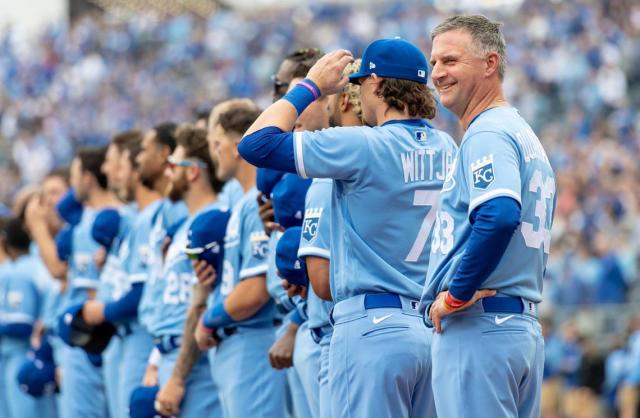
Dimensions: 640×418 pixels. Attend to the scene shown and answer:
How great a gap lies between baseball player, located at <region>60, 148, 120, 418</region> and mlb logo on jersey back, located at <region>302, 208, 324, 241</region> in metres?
3.87

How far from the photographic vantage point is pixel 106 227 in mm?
8555

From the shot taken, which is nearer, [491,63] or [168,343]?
[491,63]

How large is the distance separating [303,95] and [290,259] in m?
0.95

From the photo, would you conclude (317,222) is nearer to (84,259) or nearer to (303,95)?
(303,95)

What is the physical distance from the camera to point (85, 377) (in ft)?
29.8

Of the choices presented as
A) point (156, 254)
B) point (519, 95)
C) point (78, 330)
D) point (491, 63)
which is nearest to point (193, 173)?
point (156, 254)

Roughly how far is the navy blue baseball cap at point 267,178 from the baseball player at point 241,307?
436 mm

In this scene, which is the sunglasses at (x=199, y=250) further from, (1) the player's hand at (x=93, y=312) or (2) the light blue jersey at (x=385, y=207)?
(2) the light blue jersey at (x=385, y=207)

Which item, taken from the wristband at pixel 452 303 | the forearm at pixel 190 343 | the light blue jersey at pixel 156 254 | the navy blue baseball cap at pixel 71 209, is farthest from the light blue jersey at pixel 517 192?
the navy blue baseball cap at pixel 71 209

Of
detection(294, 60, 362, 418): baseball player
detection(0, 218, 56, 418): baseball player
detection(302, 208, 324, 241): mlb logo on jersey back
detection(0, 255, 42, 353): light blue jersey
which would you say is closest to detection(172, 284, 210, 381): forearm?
detection(294, 60, 362, 418): baseball player

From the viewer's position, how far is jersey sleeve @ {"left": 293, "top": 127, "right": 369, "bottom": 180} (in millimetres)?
4793

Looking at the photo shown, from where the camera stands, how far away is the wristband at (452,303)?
176 inches

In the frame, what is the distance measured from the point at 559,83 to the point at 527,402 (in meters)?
19.2

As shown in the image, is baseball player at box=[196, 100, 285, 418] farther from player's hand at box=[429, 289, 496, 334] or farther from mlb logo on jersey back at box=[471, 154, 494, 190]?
mlb logo on jersey back at box=[471, 154, 494, 190]
